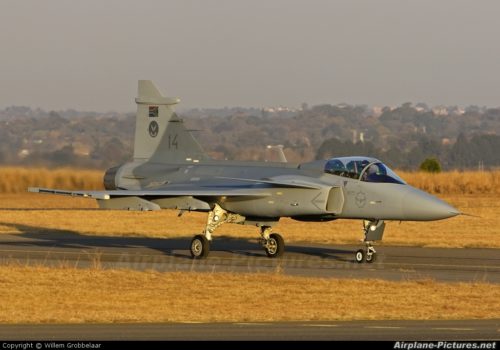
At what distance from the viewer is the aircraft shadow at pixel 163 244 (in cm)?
2675

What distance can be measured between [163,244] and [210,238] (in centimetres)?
443

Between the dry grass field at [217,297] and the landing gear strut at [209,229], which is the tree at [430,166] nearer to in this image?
the dry grass field at [217,297]

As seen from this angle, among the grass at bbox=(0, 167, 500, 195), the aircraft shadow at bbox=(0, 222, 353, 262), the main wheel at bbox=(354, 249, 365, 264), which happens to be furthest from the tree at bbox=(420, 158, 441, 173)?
the main wheel at bbox=(354, 249, 365, 264)

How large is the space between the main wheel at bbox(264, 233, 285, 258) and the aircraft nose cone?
3.41 m

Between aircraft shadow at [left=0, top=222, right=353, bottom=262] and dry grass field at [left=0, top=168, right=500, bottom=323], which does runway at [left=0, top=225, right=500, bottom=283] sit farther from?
dry grass field at [left=0, top=168, right=500, bottom=323]

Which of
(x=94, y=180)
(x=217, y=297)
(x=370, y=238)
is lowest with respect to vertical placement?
(x=94, y=180)

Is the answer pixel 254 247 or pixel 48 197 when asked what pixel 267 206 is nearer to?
pixel 254 247

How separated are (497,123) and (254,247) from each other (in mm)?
176889

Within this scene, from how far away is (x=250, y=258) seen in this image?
25.3m

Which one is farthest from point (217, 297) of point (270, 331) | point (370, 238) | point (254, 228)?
point (254, 228)

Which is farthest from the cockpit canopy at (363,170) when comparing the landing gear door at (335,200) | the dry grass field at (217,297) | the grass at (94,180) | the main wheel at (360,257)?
the grass at (94,180)

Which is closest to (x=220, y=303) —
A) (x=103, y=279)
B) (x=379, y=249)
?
(x=103, y=279)

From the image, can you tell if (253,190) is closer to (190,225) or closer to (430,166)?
(190,225)

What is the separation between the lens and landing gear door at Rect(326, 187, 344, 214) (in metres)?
23.9
